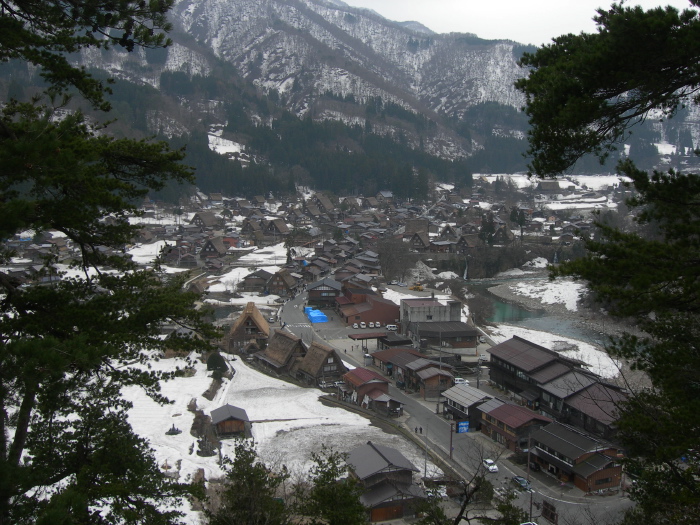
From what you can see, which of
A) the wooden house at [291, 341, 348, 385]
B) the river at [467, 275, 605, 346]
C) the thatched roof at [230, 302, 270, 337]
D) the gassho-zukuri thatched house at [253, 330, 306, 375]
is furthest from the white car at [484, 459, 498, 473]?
A: the river at [467, 275, 605, 346]

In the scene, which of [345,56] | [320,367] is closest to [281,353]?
[320,367]

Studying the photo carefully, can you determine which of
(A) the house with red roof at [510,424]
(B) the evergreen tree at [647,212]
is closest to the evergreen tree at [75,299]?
(B) the evergreen tree at [647,212]

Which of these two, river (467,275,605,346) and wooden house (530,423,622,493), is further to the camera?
river (467,275,605,346)

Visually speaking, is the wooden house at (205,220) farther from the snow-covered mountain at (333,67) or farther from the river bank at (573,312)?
the river bank at (573,312)

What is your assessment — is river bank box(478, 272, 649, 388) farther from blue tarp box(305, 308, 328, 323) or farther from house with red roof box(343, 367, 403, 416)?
blue tarp box(305, 308, 328, 323)

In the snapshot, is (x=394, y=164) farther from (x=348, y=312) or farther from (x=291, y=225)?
(x=348, y=312)
